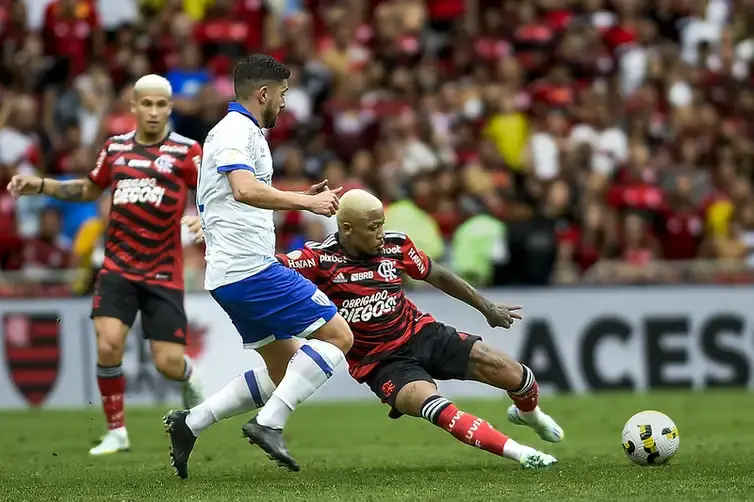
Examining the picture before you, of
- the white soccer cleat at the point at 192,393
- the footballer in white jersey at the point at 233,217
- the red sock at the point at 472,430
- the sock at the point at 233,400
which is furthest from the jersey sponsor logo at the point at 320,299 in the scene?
the white soccer cleat at the point at 192,393

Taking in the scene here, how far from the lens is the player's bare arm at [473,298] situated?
31.3ft

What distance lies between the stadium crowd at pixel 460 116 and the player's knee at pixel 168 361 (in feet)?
18.7

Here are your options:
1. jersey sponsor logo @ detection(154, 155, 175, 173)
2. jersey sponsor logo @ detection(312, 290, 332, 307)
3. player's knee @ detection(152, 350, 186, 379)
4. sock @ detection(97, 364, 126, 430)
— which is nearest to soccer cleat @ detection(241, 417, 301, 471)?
jersey sponsor logo @ detection(312, 290, 332, 307)

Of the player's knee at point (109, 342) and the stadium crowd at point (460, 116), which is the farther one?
the stadium crowd at point (460, 116)

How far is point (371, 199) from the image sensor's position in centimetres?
936

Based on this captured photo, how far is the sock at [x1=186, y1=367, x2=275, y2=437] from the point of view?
355 inches

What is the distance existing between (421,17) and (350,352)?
14184 millimetres

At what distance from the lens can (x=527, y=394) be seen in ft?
32.5

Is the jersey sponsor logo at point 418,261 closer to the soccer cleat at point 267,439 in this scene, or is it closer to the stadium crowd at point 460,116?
the soccer cleat at point 267,439

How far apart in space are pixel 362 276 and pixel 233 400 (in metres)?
1.28

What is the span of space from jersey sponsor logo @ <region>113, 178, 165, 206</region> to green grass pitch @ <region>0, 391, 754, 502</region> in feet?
6.80

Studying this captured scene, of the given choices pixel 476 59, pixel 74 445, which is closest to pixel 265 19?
pixel 476 59

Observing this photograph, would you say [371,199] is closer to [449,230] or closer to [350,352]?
[350,352]

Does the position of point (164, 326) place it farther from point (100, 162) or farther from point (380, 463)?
point (380, 463)
